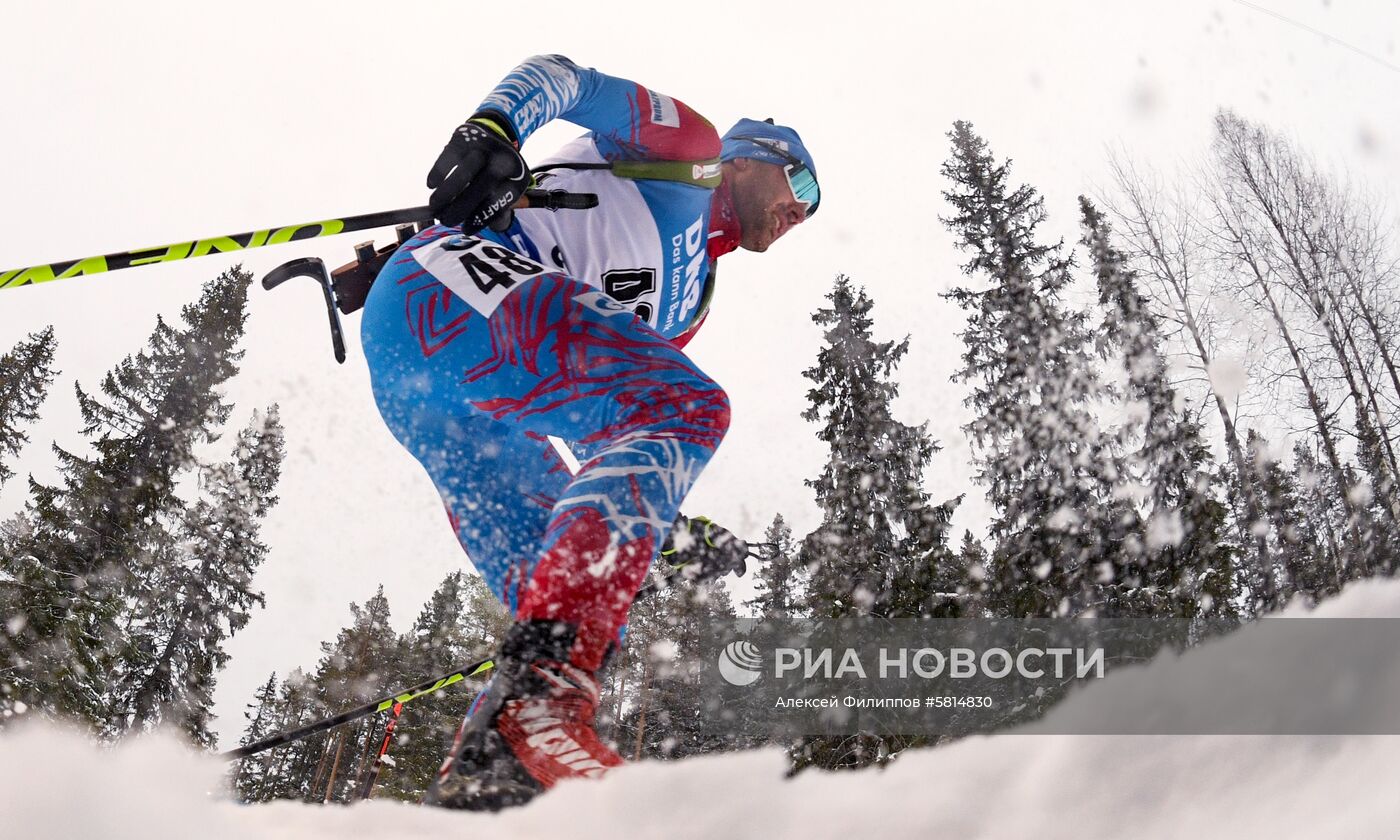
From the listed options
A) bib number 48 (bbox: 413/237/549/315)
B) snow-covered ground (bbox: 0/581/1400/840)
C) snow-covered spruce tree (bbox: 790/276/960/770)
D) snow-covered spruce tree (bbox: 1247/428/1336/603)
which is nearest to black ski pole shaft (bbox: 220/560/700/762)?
bib number 48 (bbox: 413/237/549/315)

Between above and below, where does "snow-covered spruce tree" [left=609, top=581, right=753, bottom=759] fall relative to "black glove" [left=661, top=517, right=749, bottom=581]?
above

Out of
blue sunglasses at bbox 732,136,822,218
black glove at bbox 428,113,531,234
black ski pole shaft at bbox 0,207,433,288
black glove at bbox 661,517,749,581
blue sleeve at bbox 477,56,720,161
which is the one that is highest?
blue sunglasses at bbox 732,136,822,218

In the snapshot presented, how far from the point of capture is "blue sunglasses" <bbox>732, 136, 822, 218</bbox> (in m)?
2.40

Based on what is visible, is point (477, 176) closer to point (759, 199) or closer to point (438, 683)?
point (759, 199)

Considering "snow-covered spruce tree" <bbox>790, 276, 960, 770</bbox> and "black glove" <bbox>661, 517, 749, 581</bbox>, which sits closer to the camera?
"black glove" <bbox>661, 517, 749, 581</bbox>

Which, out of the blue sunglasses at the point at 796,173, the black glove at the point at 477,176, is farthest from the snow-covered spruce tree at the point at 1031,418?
the black glove at the point at 477,176

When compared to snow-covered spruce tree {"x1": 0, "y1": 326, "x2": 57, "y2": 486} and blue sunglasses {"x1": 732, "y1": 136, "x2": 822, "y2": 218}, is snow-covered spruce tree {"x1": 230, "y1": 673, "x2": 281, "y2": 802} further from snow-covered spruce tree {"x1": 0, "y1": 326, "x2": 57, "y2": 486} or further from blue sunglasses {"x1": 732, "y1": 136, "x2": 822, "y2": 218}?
blue sunglasses {"x1": 732, "y1": 136, "x2": 822, "y2": 218}

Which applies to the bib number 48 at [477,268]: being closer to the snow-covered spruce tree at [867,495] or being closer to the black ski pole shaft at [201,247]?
the black ski pole shaft at [201,247]

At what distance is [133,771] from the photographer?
0.72 metres

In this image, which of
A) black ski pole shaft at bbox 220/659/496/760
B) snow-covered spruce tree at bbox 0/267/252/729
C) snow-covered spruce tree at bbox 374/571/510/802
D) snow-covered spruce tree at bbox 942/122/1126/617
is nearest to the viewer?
black ski pole shaft at bbox 220/659/496/760

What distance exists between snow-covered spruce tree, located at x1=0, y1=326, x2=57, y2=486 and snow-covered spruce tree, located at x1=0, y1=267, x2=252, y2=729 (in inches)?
32.3

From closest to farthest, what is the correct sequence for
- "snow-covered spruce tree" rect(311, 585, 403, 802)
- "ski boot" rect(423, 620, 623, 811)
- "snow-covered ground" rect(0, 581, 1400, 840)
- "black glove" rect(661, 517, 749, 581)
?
1. "snow-covered ground" rect(0, 581, 1400, 840)
2. "ski boot" rect(423, 620, 623, 811)
3. "black glove" rect(661, 517, 749, 581)
4. "snow-covered spruce tree" rect(311, 585, 403, 802)

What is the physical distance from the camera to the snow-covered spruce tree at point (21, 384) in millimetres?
15891

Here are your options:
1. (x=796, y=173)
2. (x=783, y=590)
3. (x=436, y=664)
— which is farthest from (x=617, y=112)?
(x=436, y=664)
